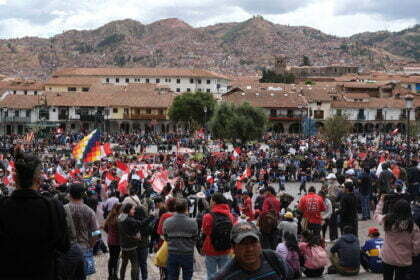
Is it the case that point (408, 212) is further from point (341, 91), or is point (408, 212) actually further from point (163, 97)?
point (341, 91)

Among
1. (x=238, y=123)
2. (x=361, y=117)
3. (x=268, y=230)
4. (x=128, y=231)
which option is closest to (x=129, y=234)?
(x=128, y=231)

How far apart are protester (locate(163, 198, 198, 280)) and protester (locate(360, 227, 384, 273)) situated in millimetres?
3562

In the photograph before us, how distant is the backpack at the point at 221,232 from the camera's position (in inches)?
275

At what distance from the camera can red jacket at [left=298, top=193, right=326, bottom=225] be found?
11156 millimetres

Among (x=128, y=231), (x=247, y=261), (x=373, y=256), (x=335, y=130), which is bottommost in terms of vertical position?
(x=373, y=256)

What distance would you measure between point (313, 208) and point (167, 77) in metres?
90.8

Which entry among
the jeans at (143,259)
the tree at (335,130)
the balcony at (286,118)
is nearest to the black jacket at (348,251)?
the jeans at (143,259)

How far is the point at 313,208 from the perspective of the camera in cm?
1120

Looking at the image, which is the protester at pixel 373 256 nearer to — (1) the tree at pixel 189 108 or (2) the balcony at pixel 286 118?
(1) the tree at pixel 189 108

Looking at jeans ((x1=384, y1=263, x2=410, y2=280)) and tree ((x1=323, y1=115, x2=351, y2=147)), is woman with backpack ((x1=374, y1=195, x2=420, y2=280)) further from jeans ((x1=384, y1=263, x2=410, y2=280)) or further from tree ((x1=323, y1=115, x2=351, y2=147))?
tree ((x1=323, y1=115, x2=351, y2=147))

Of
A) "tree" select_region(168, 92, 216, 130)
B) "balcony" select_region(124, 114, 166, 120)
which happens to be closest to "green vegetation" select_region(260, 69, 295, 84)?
"balcony" select_region(124, 114, 166, 120)

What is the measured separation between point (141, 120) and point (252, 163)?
42.3 m

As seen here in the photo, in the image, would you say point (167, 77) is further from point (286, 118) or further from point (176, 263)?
point (176, 263)

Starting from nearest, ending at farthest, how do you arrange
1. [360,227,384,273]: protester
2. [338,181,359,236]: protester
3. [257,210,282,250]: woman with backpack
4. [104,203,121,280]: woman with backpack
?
[257,210,282,250]: woman with backpack < [104,203,121,280]: woman with backpack < [360,227,384,273]: protester < [338,181,359,236]: protester
